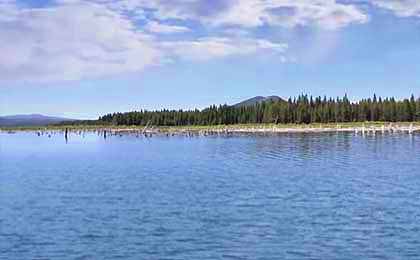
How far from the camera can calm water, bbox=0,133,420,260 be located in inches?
957

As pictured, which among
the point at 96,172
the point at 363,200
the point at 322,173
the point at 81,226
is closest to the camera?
the point at 81,226

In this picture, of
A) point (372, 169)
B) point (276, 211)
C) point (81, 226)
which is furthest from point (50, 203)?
point (372, 169)

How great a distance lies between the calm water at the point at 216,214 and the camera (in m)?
24.3

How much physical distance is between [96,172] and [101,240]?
3395 cm

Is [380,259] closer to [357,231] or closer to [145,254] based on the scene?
[357,231]

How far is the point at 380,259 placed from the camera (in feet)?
73.3

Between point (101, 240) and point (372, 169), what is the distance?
116 feet

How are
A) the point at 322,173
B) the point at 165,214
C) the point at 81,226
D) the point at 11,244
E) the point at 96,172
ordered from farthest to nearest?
the point at 96,172 < the point at 322,173 < the point at 165,214 < the point at 81,226 < the point at 11,244

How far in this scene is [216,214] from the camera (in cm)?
3181

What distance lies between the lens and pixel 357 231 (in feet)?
88.9

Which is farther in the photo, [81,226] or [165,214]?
[165,214]

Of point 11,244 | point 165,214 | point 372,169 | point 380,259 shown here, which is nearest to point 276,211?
point 165,214

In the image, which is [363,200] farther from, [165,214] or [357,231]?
[165,214]

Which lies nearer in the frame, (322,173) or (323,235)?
(323,235)
